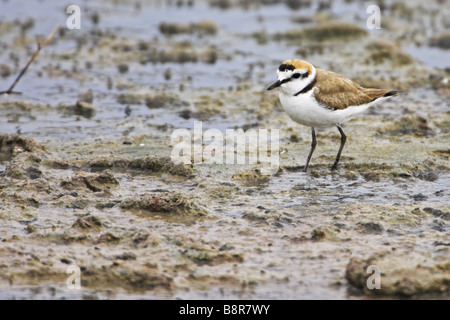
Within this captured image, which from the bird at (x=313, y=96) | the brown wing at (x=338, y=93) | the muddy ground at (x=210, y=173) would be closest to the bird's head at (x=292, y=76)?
the bird at (x=313, y=96)

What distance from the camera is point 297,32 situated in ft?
50.7

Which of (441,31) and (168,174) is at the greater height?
(441,31)

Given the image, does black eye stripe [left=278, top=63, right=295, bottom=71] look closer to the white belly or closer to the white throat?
the white throat

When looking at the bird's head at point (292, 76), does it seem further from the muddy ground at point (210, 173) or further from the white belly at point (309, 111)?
the muddy ground at point (210, 173)

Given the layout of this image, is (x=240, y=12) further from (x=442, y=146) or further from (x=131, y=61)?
(x=442, y=146)

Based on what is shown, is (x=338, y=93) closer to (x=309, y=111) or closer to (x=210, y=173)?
(x=309, y=111)

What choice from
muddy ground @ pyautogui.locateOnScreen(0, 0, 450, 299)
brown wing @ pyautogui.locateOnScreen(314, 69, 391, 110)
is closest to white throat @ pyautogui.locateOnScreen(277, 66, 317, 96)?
brown wing @ pyautogui.locateOnScreen(314, 69, 391, 110)

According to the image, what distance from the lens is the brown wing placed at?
27.6 feet

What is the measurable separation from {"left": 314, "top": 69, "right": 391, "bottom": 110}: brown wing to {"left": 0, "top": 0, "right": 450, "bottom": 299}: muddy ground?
2.31ft

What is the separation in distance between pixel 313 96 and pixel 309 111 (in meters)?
0.18

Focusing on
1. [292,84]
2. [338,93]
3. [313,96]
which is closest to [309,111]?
[313,96]

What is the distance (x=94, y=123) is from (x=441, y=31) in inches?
328

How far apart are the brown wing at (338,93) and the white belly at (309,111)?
0.07 metres
